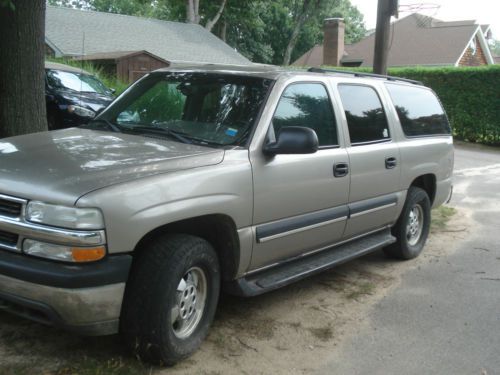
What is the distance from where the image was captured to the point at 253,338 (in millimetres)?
4121

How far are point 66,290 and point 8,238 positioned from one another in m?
0.45

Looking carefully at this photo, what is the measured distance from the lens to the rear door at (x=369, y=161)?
499cm

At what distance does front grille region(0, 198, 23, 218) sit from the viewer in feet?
10.1

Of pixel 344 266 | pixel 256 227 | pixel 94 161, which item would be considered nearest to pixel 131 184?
pixel 94 161

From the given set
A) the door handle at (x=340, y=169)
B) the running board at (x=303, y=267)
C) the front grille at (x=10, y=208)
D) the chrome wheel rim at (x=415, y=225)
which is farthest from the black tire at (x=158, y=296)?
the chrome wheel rim at (x=415, y=225)

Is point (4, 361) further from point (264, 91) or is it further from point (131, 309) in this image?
point (264, 91)

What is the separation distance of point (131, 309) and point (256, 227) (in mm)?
1089

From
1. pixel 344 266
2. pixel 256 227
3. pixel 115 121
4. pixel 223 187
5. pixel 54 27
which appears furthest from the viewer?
pixel 54 27

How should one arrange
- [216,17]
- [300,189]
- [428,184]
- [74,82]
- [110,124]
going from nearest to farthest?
[300,189] → [110,124] → [428,184] → [74,82] → [216,17]

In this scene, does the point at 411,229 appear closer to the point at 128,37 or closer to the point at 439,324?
the point at 439,324

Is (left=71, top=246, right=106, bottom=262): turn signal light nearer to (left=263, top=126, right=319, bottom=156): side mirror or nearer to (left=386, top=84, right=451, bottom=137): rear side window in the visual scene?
(left=263, top=126, right=319, bottom=156): side mirror

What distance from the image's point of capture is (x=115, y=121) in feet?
15.1

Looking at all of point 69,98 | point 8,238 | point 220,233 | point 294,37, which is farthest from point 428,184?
point 294,37

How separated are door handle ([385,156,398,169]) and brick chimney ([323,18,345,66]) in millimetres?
30267
